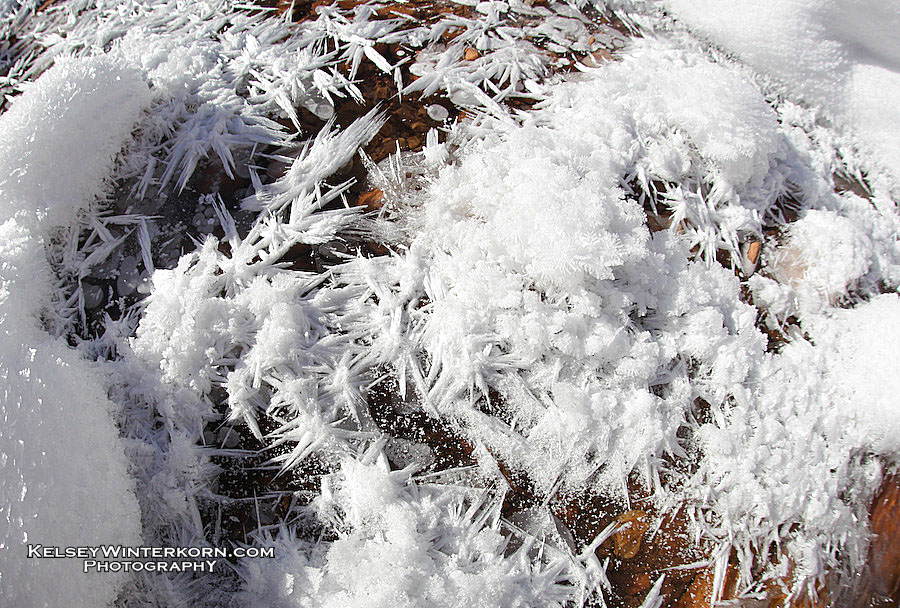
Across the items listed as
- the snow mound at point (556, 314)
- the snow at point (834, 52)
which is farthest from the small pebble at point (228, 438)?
the snow at point (834, 52)

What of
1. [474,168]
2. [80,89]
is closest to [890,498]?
[474,168]

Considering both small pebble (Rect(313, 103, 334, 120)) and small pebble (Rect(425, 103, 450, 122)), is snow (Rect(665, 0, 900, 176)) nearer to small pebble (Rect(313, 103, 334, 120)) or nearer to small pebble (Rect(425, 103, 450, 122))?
small pebble (Rect(425, 103, 450, 122))

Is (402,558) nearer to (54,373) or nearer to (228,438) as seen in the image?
(228,438)

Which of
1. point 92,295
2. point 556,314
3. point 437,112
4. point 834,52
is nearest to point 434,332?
point 556,314

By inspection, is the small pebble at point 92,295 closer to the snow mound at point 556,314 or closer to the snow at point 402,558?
the snow mound at point 556,314

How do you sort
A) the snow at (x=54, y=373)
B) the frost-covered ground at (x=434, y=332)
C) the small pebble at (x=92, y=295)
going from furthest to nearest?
1. the small pebble at (x=92, y=295)
2. the frost-covered ground at (x=434, y=332)
3. the snow at (x=54, y=373)

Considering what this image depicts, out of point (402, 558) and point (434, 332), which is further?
point (434, 332)
